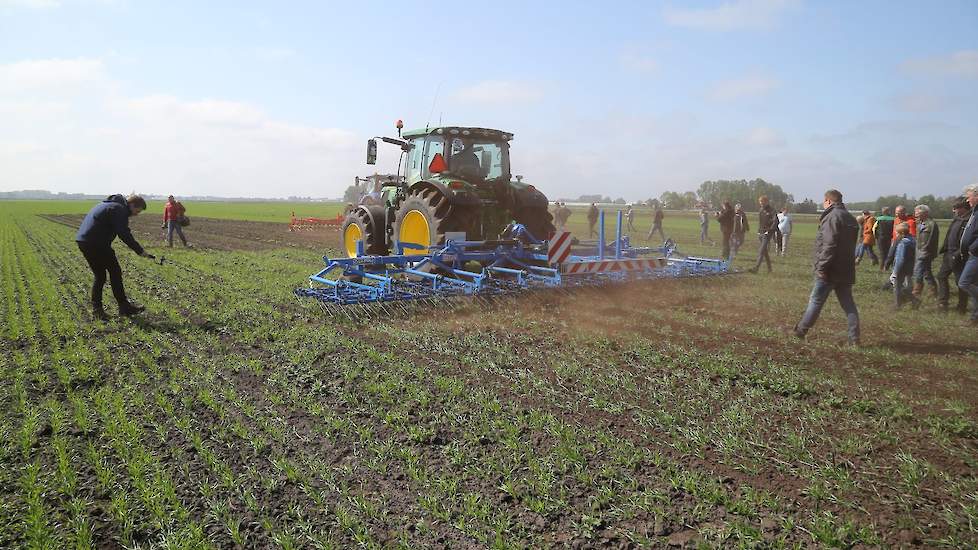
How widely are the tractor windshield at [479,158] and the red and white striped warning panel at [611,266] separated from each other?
6.54ft

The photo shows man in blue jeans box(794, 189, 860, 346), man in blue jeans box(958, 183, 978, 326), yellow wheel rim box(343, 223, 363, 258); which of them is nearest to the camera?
man in blue jeans box(794, 189, 860, 346)

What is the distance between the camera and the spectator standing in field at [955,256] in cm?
729

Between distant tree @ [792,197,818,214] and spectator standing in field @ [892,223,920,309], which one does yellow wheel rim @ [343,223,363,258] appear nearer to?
spectator standing in field @ [892,223,920,309]

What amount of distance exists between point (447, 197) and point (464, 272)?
120 centimetres

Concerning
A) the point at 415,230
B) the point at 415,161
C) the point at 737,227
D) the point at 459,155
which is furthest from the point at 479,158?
the point at 737,227

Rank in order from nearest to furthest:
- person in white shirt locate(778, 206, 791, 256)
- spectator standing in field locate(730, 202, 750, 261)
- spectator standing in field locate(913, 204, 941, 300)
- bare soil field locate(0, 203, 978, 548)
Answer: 1. bare soil field locate(0, 203, 978, 548)
2. spectator standing in field locate(913, 204, 941, 300)
3. spectator standing in field locate(730, 202, 750, 261)
4. person in white shirt locate(778, 206, 791, 256)

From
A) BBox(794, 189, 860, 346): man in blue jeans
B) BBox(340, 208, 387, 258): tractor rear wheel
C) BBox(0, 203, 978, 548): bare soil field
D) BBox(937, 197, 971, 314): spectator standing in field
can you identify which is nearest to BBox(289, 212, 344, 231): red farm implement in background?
BBox(340, 208, 387, 258): tractor rear wheel

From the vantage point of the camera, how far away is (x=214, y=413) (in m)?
4.05

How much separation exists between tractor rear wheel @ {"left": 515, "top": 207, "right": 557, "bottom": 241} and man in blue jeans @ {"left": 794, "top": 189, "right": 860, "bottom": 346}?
426cm

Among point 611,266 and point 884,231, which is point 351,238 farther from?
point 884,231

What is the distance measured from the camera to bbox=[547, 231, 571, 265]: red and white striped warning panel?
816 centimetres

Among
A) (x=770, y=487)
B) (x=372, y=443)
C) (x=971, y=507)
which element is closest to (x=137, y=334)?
(x=372, y=443)

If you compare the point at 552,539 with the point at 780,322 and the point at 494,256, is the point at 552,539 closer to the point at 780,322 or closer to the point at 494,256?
the point at 780,322

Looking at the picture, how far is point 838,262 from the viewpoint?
18.7 ft
